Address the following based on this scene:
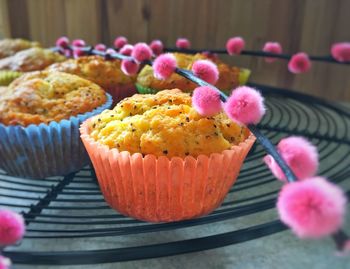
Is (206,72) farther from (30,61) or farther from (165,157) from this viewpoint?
(30,61)

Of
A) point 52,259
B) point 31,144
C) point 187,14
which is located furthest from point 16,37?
point 52,259

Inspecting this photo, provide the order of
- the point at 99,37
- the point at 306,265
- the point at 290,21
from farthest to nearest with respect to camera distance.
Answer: the point at 99,37 → the point at 290,21 → the point at 306,265

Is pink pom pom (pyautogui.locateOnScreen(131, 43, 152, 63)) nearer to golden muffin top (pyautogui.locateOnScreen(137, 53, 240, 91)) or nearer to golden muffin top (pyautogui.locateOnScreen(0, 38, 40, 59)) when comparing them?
golden muffin top (pyautogui.locateOnScreen(137, 53, 240, 91))

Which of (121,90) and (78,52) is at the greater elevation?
(78,52)

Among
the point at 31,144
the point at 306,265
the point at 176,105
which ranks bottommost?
the point at 306,265

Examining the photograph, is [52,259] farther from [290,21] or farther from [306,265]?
[290,21]

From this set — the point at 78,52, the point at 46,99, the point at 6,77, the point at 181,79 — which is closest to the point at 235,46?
the point at 181,79

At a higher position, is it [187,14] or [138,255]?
[187,14]

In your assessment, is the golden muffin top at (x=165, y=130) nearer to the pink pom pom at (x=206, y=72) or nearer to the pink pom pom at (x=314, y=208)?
the pink pom pom at (x=206, y=72)
